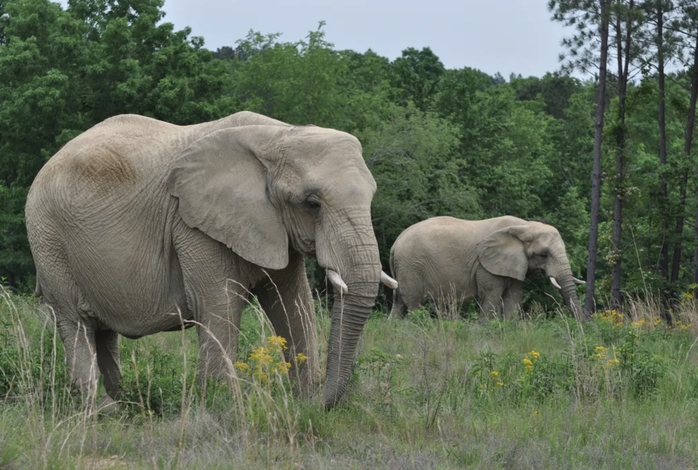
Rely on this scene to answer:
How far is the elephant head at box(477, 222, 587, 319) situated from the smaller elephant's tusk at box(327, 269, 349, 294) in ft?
44.4

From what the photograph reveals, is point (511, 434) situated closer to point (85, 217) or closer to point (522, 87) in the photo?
point (85, 217)

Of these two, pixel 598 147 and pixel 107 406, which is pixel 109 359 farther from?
pixel 598 147

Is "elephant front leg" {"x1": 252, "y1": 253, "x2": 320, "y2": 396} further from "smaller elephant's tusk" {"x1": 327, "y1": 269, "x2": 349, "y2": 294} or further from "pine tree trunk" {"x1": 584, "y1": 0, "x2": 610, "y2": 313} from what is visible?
"pine tree trunk" {"x1": 584, "y1": 0, "x2": 610, "y2": 313}

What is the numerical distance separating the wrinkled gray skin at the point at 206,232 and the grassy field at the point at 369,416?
322mm

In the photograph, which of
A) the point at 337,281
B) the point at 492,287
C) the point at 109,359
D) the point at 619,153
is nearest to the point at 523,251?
the point at 492,287

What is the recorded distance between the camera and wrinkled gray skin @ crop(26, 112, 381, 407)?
7789 millimetres

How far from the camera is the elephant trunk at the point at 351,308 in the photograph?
25.1ft

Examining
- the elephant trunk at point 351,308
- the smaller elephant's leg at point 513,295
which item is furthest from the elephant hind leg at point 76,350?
the smaller elephant's leg at point 513,295

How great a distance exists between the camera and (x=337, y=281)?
7.55 metres

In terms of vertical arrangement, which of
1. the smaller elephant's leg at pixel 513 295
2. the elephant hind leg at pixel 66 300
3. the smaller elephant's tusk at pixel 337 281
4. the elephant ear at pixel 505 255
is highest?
the smaller elephant's tusk at pixel 337 281

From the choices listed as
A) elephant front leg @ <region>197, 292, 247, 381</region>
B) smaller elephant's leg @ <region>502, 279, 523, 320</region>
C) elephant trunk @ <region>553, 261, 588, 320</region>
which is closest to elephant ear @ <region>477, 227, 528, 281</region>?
smaller elephant's leg @ <region>502, 279, 523, 320</region>

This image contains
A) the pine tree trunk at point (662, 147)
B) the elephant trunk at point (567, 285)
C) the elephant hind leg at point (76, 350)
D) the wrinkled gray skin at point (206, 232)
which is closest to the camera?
the wrinkled gray skin at point (206, 232)

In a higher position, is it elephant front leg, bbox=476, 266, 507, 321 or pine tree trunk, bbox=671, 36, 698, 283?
pine tree trunk, bbox=671, 36, 698, 283

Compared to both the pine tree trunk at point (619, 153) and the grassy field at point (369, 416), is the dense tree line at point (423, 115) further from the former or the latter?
the grassy field at point (369, 416)
